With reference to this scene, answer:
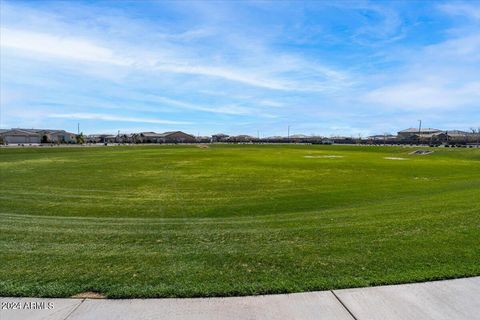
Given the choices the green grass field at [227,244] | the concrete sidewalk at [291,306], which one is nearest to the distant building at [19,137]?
the green grass field at [227,244]

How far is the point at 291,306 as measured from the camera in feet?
13.3

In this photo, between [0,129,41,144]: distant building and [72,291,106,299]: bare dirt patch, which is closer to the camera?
[72,291,106,299]: bare dirt patch

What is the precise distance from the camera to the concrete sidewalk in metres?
3.87

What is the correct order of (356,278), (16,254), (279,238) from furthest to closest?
(279,238)
(16,254)
(356,278)

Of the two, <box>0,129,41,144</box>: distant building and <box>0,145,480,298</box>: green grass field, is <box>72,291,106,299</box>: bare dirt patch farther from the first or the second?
<box>0,129,41,144</box>: distant building

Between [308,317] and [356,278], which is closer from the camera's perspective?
[308,317]

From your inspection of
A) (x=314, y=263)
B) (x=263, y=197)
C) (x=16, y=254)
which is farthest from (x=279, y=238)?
(x=263, y=197)

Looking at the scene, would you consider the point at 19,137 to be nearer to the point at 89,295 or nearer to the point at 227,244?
the point at 227,244

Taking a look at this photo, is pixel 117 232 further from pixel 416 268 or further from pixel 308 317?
pixel 416 268

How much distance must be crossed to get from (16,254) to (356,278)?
5.71 meters

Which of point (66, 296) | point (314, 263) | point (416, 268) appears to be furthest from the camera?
point (314, 263)

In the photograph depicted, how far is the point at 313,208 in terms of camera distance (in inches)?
441

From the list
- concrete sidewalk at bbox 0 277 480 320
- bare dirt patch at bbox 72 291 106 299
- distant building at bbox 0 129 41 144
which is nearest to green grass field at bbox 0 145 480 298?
bare dirt patch at bbox 72 291 106 299

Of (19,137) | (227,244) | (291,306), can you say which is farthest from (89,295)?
(19,137)
